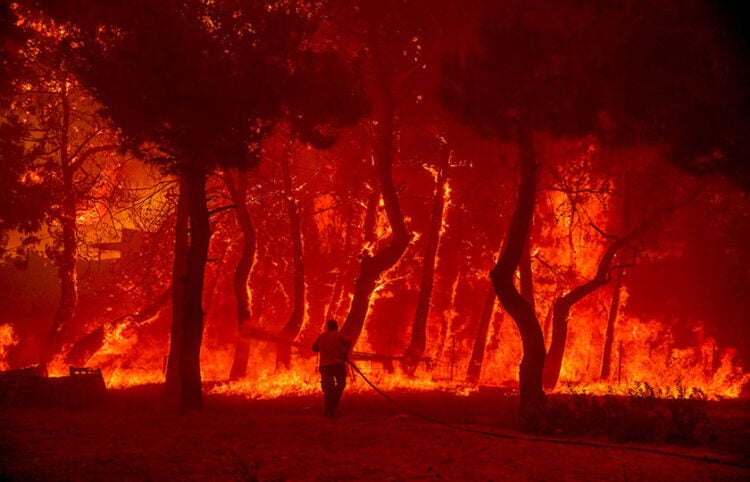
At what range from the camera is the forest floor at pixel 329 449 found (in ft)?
32.6

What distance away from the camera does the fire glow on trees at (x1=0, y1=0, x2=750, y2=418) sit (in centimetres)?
1631

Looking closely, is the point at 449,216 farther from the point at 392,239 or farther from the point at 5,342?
the point at 5,342

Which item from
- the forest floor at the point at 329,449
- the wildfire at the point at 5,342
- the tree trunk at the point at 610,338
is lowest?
the forest floor at the point at 329,449

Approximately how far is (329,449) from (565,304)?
16.2 meters

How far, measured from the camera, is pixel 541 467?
10617 mm

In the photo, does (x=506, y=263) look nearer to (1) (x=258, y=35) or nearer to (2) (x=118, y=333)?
(1) (x=258, y=35)

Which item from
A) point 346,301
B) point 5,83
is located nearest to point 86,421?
point 5,83

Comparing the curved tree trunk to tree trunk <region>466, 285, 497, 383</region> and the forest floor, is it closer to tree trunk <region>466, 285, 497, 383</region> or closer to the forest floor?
tree trunk <region>466, 285, 497, 383</region>

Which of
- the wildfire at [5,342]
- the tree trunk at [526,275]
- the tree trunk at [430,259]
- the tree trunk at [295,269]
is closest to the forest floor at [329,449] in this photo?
the tree trunk at [295,269]

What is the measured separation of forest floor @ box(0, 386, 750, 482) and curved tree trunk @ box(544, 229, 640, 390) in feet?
30.0

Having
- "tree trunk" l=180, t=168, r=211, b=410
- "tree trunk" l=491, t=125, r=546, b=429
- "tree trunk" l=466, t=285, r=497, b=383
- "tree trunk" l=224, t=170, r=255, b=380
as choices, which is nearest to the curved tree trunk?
"tree trunk" l=466, t=285, r=497, b=383

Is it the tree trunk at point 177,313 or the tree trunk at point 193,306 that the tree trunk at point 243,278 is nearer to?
the tree trunk at point 177,313

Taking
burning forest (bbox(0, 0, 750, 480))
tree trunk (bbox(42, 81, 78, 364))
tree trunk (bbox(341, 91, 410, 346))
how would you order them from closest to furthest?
burning forest (bbox(0, 0, 750, 480)) < tree trunk (bbox(341, 91, 410, 346)) < tree trunk (bbox(42, 81, 78, 364))

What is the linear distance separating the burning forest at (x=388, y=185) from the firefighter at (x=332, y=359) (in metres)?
0.99
